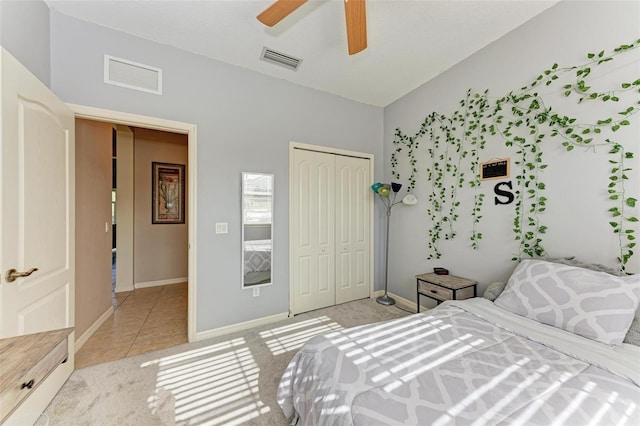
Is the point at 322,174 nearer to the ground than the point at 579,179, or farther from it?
farther from it

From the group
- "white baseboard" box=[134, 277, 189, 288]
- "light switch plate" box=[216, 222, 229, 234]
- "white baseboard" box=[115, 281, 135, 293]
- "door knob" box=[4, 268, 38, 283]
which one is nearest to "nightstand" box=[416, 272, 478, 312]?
"light switch plate" box=[216, 222, 229, 234]

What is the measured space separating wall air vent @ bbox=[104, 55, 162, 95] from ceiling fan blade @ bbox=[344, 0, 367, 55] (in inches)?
76.2

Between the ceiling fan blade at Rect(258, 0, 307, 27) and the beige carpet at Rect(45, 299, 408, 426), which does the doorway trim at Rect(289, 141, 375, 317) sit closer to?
the beige carpet at Rect(45, 299, 408, 426)

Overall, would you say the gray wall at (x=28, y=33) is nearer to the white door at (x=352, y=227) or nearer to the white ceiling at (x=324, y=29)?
the white ceiling at (x=324, y=29)

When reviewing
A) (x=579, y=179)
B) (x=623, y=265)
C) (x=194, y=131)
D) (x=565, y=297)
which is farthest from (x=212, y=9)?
(x=623, y=265)

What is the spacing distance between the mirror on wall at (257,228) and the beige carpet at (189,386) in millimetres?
657

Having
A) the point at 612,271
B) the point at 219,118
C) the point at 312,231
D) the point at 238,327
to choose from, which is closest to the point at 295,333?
the point at 238,327

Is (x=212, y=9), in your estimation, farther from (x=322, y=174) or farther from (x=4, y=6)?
(x=322, y=174)

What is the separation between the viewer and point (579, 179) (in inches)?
74.2

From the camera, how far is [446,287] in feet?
8.08

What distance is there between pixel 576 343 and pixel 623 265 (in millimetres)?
786

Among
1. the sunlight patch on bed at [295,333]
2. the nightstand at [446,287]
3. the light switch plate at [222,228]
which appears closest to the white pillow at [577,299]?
the nightstand at [446,287]

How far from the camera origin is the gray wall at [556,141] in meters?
1.73

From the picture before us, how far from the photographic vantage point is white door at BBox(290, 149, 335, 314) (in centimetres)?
317
